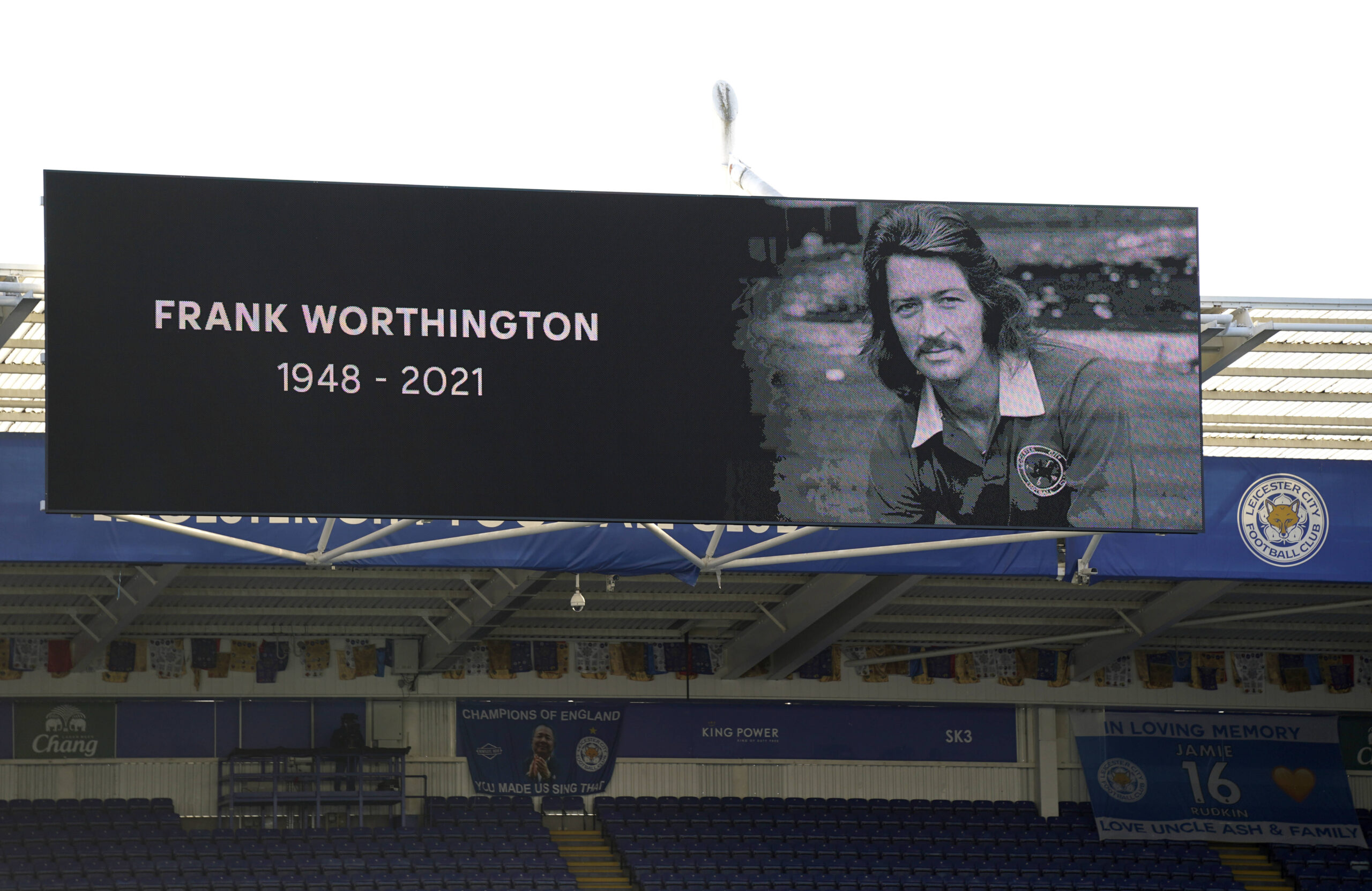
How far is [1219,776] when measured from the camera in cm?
2644

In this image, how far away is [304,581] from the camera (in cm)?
2183

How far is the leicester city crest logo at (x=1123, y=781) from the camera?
26.1 m

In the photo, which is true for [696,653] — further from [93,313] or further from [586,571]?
[93,313]

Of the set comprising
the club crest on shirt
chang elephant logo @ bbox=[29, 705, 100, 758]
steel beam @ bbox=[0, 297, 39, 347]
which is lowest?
chang elephant logo @ bbox=[29, 705, 100, 758]

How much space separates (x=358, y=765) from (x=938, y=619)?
8.86 meters

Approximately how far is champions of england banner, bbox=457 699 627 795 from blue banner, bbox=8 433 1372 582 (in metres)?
7.65

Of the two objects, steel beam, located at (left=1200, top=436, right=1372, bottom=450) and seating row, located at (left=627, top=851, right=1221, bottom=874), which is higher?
steel beam, located at (left=1200, top=436, right=1372, bottom=450)

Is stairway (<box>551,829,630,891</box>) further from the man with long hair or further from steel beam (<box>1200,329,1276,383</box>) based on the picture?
the man with long hair

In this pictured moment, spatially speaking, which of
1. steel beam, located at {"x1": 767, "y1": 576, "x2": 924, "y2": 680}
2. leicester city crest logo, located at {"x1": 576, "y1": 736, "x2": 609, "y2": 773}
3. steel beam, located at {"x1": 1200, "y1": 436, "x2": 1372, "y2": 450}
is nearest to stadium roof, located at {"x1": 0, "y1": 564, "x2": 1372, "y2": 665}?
steel beam, located at {"x1": 767, "y1": 576, "x2": 924, "y2": 680}

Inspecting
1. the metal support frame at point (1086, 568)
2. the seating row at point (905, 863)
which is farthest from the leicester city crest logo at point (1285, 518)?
the seating row at point (905, 863)

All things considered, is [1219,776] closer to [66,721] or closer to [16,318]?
[66,721]

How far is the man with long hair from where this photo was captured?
11922 mm

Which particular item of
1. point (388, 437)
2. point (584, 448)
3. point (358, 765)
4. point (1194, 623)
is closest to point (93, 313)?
point (388, 437)

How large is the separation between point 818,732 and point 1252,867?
23.7 ft
